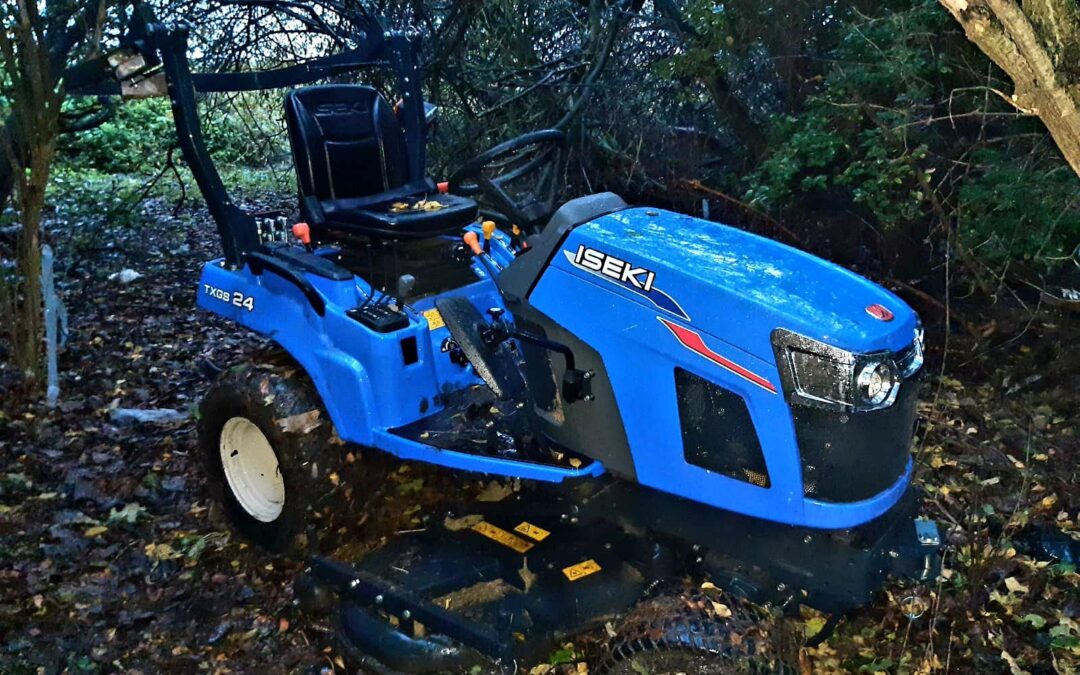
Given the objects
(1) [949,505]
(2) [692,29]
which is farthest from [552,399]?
(2) [692,29]

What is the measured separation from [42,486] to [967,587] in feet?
→ 12.7

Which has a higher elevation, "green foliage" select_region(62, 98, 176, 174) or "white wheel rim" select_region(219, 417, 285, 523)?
"green foliage" select_region(62, 98, 176, 174)

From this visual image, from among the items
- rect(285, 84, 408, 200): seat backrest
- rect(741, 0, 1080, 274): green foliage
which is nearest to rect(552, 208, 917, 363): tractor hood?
rect(285, 84, 408, 200): seat backrest

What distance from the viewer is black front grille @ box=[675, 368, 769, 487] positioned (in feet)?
7.97

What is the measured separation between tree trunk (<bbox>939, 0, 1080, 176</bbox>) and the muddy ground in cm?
161

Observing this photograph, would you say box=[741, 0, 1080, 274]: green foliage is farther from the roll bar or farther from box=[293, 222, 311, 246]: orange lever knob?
box=[293, 222, 311, 246]: orange lever knob

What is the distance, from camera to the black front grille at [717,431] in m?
2.43

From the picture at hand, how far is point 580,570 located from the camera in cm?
278

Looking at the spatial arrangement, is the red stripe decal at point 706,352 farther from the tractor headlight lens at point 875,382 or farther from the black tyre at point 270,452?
the black tyre at point 270,452

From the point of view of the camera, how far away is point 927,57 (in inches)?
202

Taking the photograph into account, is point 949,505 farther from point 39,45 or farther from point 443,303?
point 39,45

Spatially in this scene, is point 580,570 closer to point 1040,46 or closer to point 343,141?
point 1040,46

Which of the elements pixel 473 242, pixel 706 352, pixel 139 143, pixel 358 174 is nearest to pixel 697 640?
pixel 706 352

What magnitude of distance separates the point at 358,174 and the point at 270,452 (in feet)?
4.09
